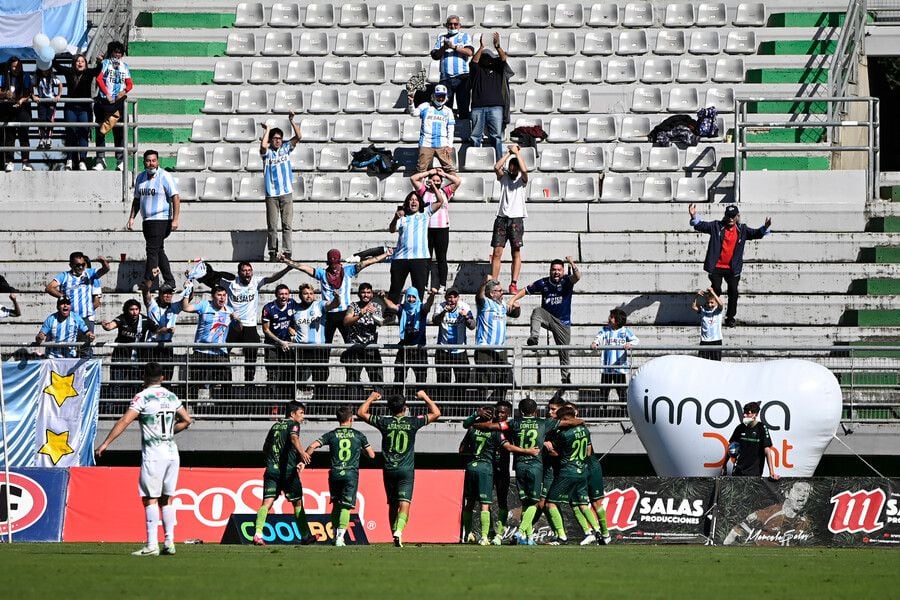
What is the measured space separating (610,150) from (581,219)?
7.57ft

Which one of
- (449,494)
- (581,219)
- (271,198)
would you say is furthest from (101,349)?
(581,219)

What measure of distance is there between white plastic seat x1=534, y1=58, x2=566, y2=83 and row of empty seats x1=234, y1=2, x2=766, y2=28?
137cm

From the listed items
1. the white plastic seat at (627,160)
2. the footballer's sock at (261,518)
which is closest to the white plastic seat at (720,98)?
the white plastic seat at (627,160)

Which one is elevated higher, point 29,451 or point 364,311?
point 364,311

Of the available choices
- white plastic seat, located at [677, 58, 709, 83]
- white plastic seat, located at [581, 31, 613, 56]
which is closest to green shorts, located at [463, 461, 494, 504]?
white plastic seat, located at [677, 58, 709, 83]

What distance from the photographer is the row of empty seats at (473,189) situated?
78.9 feet

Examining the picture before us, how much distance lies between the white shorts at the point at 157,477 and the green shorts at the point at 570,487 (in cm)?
472

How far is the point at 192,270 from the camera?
20.8 metres

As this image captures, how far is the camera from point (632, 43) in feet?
90.6

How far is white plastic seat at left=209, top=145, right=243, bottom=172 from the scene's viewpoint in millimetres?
25328

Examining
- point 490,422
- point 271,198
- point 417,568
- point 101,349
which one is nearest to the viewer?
point 417,568

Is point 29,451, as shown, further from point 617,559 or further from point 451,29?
point 451,29

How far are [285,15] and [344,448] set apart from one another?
543 inches

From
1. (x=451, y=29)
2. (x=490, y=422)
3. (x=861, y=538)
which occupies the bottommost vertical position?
(x=861, y=538)
